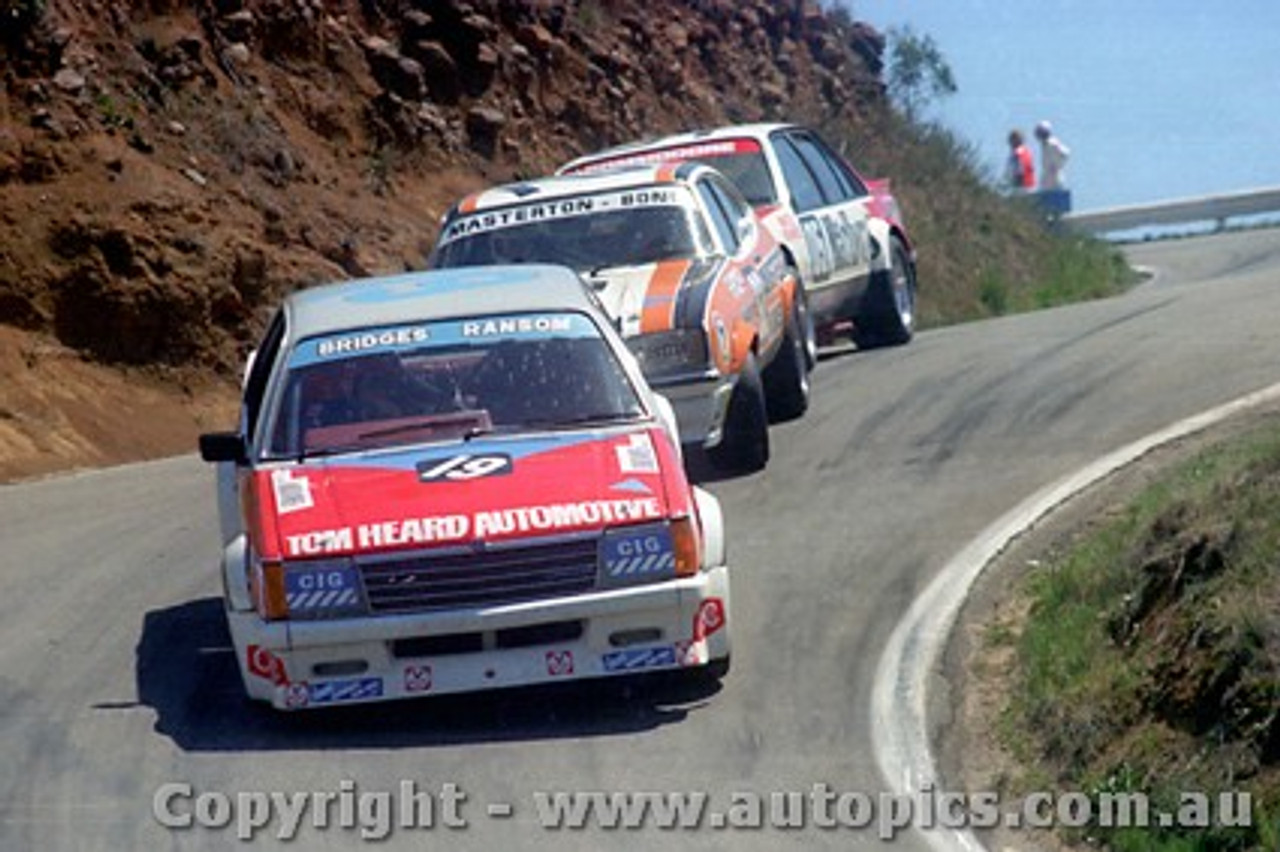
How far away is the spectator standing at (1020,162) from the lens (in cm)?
3772

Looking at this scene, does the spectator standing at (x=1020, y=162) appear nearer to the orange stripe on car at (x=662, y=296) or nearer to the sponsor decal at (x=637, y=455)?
the orange stripe on car at (x=662, y=296)

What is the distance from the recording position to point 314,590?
9.16 m

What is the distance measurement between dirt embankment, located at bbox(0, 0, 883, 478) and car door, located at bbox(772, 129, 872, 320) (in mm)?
4115

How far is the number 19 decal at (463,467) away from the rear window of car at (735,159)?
779 cm

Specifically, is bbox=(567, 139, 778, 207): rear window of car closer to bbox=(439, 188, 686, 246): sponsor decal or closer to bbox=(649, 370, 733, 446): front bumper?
bbox=(439, 188, 686, 246): sponsor decal

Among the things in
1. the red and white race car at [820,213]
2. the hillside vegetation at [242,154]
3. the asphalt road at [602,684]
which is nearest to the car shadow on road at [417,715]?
the asphalt road at [602,684]

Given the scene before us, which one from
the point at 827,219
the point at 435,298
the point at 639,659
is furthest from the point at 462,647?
the point at 827,219

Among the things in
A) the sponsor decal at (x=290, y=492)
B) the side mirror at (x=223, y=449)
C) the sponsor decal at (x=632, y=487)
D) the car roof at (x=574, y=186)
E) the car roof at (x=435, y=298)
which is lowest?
the sponsor decal at (x=632, y=487)

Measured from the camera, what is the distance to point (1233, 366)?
15109 millimetres

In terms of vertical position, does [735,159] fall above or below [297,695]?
above

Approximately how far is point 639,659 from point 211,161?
12082 mm

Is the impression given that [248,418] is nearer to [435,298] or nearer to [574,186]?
[435,298]

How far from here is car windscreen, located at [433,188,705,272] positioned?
14430mm

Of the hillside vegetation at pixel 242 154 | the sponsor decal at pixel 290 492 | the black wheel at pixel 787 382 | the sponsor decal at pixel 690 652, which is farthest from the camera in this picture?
the hillside vegetation at pixel 242 154
